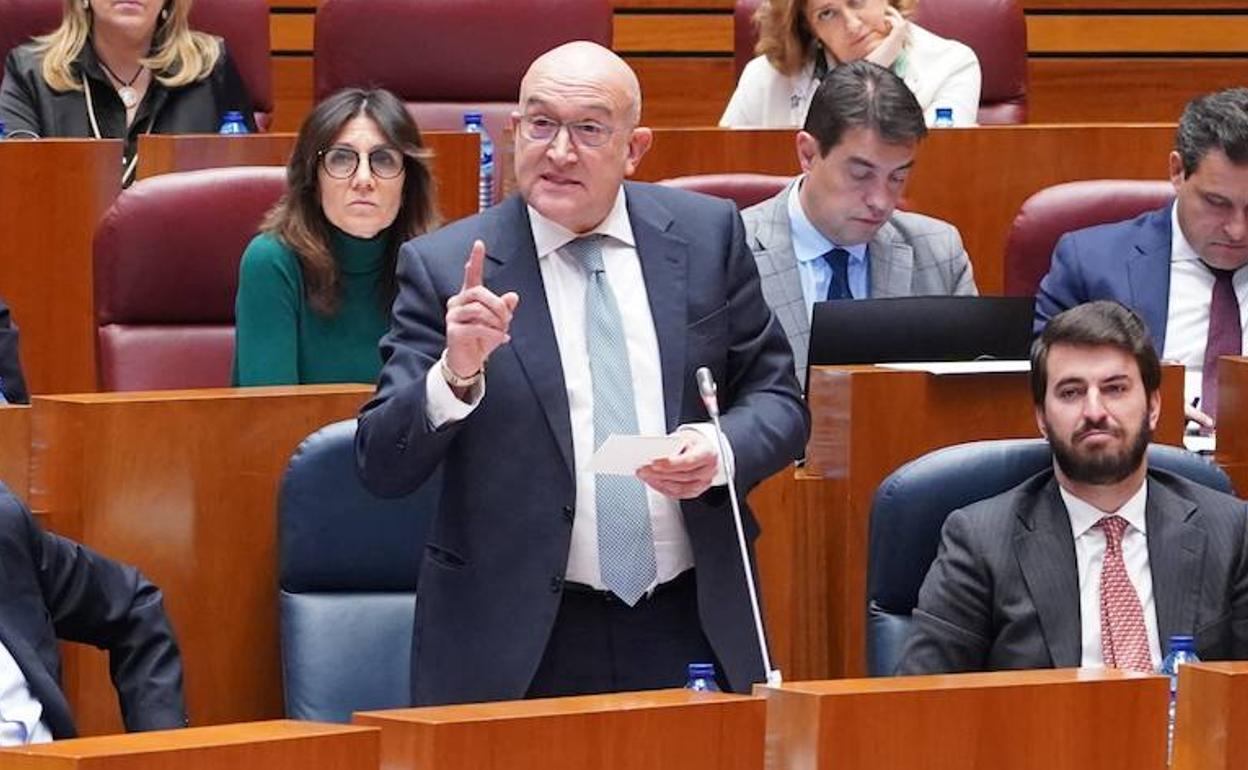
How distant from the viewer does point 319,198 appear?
5.55 feet

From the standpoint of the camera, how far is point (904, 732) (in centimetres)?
99

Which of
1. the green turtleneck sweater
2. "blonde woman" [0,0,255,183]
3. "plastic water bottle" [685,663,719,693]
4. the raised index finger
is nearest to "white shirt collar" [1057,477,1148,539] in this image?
"plastic water bottle" [685,663,719,693]

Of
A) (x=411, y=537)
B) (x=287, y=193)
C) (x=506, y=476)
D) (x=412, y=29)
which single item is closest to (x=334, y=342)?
(x=287, y=193)

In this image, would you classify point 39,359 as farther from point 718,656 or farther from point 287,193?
point 718,656

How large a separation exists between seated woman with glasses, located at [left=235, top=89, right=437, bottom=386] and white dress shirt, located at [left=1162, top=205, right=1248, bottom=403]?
490 millimetres

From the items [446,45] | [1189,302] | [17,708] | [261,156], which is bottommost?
[17,708]

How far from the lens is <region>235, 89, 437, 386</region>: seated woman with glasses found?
1646 millimetres

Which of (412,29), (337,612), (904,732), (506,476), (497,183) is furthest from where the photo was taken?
(412,29)

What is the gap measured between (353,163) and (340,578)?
365 millimetres

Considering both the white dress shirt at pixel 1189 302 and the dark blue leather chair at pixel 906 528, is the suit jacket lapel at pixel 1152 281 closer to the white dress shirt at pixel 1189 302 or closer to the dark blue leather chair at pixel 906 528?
the white dress shirt at pixel 1189 302

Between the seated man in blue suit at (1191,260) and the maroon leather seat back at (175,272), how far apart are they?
0.54 meters

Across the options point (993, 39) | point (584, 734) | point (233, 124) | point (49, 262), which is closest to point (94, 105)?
point (233, 124)

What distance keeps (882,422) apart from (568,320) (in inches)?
12.2

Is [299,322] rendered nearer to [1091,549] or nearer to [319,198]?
[319,198]
